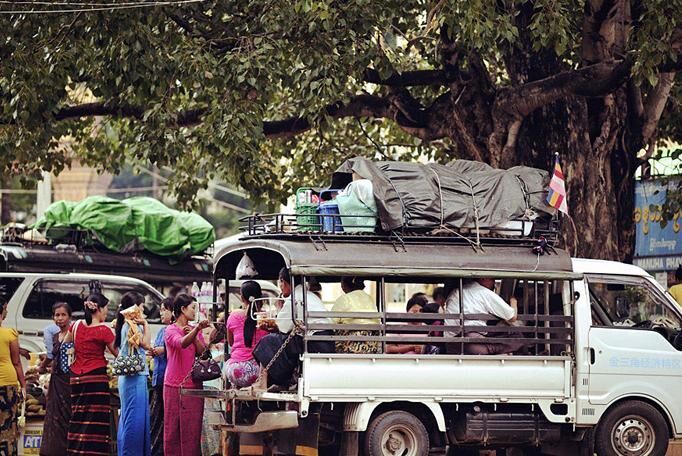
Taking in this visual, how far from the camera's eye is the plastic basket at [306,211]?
12.0 meters

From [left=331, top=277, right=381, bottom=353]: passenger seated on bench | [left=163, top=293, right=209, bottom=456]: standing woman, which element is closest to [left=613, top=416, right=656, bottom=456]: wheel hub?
[left=331, top=277, right=381, bottom=353]: passenger seated on bench

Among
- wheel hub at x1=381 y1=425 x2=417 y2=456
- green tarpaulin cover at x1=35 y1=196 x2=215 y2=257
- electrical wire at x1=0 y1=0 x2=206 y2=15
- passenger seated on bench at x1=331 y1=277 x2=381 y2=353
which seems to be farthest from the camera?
green tarpaulin cover at x1=35 y1=196 x2=215 y2=257

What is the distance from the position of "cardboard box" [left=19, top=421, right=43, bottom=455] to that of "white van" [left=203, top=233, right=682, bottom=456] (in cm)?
287

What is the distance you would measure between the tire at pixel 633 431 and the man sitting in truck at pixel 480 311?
114 cm

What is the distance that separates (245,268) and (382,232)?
1.34 metres

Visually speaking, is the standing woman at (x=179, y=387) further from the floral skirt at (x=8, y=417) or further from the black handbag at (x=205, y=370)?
the floral skirt at (x=8, y=417)

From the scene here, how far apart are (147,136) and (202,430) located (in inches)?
153

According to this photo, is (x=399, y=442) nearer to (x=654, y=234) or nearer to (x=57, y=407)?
(x=57, y=407)

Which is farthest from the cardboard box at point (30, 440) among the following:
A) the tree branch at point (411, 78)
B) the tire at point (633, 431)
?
the tree branch at point (411, 78)

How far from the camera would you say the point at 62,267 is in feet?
65.8

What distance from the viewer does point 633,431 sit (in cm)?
1251

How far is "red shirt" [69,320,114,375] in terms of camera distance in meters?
13.0

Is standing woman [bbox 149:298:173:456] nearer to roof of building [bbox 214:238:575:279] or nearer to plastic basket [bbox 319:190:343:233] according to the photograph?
roof of building [bbox 214:238:575:279]

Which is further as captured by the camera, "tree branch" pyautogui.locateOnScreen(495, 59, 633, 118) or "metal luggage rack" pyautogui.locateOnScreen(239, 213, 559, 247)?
"tree branch" pyautogui.locateOnScreen(495, 59, 633, 118)
